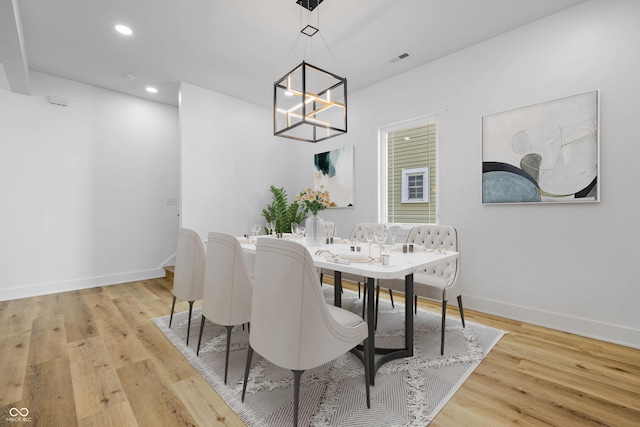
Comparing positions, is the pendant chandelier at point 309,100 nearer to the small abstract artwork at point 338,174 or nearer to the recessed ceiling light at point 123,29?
the small abstract artwork at point 338,174

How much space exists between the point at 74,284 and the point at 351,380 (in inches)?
166

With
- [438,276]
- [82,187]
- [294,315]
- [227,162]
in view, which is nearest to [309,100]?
[294,315]

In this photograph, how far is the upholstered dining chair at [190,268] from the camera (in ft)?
7.84

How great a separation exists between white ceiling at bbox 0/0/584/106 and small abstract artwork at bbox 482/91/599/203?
36.3 inches

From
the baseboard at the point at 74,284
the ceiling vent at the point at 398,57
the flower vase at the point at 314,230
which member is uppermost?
the ceiling vent at the point at 398,57

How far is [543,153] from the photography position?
8.84 feet

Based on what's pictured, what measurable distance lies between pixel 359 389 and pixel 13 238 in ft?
14.9

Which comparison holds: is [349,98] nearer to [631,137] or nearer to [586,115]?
[586,115]

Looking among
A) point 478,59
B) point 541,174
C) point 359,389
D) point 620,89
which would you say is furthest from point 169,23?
point 620,89

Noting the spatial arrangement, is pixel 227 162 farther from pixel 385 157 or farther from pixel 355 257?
pixel 355 257

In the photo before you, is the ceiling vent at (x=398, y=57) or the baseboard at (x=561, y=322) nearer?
the baseboard at (x=561, y=322)

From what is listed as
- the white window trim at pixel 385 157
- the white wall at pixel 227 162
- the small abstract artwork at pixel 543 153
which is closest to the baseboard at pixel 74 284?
the white wall at pixel 227 162

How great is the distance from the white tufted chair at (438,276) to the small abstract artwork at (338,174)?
5.71 feet

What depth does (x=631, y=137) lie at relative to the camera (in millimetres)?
2303
